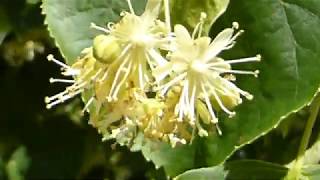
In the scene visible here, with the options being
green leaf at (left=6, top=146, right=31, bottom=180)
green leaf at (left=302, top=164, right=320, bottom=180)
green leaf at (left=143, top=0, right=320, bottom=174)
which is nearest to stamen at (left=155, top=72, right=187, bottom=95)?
green leaf at (left=143, top=0, right=320, bottom=174)

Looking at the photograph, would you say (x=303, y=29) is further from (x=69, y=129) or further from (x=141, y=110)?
(x=69, y=129)

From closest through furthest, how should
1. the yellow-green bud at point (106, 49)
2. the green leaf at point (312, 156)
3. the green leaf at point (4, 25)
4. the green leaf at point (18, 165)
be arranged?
1. the yellow-green bud at point (106, 49)
2. the green leaf at point (312, 156)
3. the green leaf at point (4, 25)
4. the green leaf at point (18, 165)

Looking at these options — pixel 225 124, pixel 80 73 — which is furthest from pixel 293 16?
pixel 80 73

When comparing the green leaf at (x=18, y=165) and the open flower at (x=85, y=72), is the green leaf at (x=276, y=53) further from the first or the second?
the green leaf at (x=18, y=165)

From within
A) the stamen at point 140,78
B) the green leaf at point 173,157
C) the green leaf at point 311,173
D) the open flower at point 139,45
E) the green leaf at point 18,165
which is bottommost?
the green leaf at point 18,165

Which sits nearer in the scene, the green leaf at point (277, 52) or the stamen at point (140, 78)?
the stamen at point (140, 78)

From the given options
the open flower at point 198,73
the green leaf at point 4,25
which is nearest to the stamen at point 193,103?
the open flower at point 198,73

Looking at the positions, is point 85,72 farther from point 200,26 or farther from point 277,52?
point 277,52
